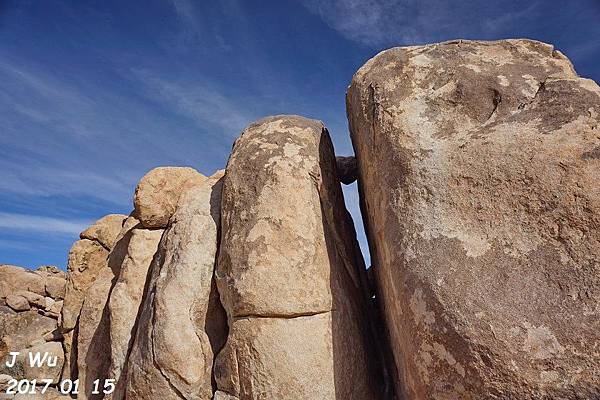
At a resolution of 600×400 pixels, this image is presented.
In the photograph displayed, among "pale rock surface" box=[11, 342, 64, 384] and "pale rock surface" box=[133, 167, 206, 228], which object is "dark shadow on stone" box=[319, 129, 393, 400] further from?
"pale rock surface" box=[11, 342, 64, 384]

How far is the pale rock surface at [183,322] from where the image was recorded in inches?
207

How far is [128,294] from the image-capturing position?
281 inches

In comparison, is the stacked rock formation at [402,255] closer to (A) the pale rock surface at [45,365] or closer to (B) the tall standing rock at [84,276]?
(B) the tall standing rock at [84,276]

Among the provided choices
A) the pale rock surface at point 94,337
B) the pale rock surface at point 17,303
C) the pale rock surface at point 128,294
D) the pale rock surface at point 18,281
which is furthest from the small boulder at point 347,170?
the pale rock surface at point 18,281

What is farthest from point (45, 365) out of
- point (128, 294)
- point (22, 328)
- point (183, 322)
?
point (183, 322)

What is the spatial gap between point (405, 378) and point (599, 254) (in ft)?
6.12

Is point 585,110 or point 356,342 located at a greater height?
point 585,110

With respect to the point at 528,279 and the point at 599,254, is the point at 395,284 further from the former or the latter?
the point at 599,254

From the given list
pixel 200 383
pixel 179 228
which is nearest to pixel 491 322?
pixel 200 383

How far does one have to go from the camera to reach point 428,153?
444 cm

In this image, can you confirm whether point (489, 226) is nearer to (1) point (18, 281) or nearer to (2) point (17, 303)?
(2) point (17, 303)

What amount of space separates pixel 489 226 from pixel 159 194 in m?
5.28

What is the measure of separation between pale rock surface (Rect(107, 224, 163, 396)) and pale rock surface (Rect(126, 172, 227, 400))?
2.04 feet

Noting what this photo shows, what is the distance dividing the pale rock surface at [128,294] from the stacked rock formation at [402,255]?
29mm
